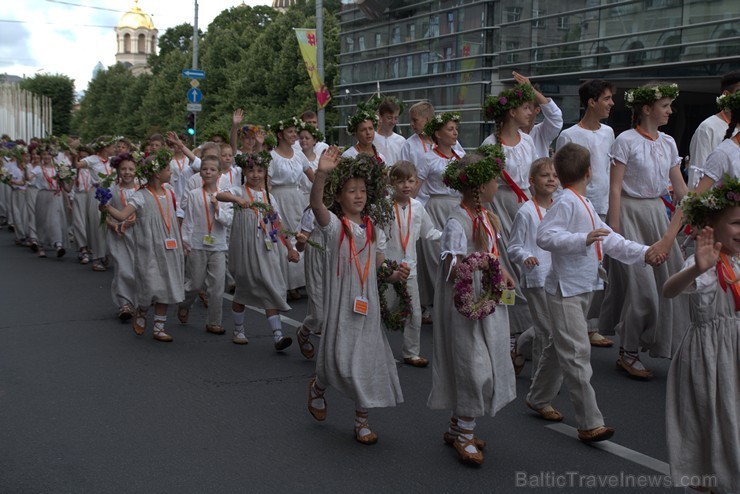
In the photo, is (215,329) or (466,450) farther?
(215,329)

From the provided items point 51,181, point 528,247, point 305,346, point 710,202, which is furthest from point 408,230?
point 51,181

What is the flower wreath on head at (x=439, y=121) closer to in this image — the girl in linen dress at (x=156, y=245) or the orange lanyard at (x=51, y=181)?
the girl in linen dress at (x=156, y=245)

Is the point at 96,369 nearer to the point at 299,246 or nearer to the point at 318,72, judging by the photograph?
the point at 299,246

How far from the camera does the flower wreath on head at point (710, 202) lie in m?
4.11

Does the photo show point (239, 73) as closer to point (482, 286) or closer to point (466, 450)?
point (482, 286)

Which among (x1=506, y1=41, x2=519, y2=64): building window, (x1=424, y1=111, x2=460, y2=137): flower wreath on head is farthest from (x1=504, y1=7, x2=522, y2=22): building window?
(x1=424, y1=111, x2=460, y2=137): flower wreath on head

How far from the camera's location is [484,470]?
5.27 meters

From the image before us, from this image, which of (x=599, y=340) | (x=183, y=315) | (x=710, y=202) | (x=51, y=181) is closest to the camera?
(x=710, y=202)

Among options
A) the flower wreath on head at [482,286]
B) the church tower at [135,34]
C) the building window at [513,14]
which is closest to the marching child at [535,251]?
the flower wreath on head at [482,286]

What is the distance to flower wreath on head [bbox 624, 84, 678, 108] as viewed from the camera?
23.9 ft

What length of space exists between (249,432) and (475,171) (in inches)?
94.2

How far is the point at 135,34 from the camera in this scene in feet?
609

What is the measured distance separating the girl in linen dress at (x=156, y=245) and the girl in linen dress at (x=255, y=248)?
2.66 ft

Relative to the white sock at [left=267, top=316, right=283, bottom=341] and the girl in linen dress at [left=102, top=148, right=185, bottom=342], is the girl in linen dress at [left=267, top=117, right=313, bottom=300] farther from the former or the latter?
the white sock at [left=267, top=316, right=283, bottom=341]
